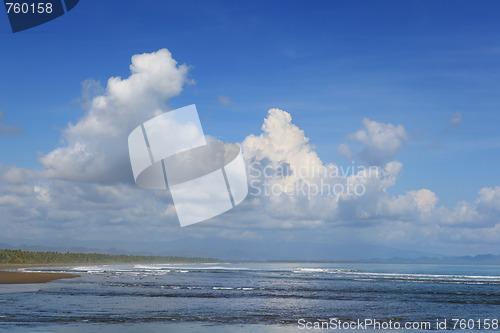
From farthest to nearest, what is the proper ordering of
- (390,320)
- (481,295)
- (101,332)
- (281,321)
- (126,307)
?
(481,295) < (126,307) < (390,320) < (281,321) < (101,332)

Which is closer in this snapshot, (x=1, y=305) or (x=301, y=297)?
(x=1, y=305)

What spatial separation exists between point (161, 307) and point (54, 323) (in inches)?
434

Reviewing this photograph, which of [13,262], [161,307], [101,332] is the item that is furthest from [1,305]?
[13,262]

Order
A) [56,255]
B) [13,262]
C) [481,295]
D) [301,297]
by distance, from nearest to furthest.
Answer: [301,297] < [481,295] < [13,262] < [56,255]

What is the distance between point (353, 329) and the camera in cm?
2892

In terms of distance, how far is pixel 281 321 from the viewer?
103 feet

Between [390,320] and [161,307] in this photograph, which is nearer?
[390,320]

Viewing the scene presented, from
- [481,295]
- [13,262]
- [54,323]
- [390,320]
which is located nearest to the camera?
[54,323]

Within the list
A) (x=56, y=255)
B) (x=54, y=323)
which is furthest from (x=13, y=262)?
(x=54, y=323)

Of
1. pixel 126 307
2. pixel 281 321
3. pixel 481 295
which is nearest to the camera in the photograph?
pixel 281 321

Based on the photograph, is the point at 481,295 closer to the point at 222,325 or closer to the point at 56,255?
the point at 222,325

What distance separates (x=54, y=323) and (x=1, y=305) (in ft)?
33.6

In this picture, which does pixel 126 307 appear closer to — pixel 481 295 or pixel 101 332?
pixel 101 332

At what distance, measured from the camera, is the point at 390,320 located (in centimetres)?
3344
